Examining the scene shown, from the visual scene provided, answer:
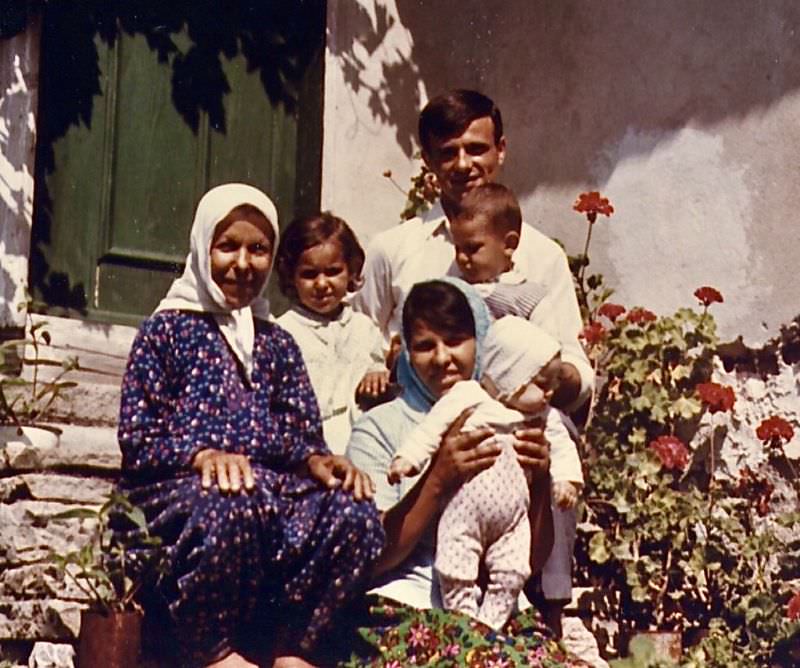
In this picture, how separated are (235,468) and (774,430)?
2.24 meters

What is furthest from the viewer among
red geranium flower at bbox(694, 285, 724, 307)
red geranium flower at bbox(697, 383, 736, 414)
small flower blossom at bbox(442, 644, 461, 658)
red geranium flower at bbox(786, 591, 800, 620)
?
red geranium flower at bbox(694, 285, 724, 307)

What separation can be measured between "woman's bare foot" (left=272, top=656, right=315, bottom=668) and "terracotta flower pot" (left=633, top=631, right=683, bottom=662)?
4.82ft

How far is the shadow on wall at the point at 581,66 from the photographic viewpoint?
665cm

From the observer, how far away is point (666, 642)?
5.86 metres

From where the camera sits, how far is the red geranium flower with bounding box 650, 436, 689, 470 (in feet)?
20.3

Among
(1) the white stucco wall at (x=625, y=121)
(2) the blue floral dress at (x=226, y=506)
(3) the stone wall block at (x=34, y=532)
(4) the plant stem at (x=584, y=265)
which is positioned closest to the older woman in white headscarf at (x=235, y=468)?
(2) the blue floral dress at (x=226, y=506)

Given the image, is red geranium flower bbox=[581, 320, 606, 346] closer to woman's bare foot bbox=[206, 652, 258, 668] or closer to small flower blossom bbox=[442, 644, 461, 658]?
small flower blossom bbox=[442, 644, 461, 658]

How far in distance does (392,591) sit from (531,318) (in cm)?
110

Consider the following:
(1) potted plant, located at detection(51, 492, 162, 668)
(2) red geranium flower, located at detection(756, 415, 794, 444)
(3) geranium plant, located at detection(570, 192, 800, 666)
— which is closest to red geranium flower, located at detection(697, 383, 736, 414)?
(3) geranium plant, located at detection(570, 192, 800, 666)

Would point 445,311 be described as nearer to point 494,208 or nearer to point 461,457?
point 461,457

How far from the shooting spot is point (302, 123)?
7496 mm

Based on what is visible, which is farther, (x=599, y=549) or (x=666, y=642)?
(x=599, y=549)

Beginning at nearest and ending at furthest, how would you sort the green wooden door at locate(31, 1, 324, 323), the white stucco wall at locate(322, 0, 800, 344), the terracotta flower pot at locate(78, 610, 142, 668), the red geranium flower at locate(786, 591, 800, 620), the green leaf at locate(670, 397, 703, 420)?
the terracotta flower pot at locate(78, 610, 142, 668) → the red geranium flower at locate(786, 591, 800, 620) → the green leaf at locate(670, 397, 703, 420) → the white stucco wall at locate(322, 0, 800, 344) → the green wooden door at locate(31, 1, 324, 323)

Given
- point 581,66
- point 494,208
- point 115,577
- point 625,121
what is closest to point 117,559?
point 115,577
